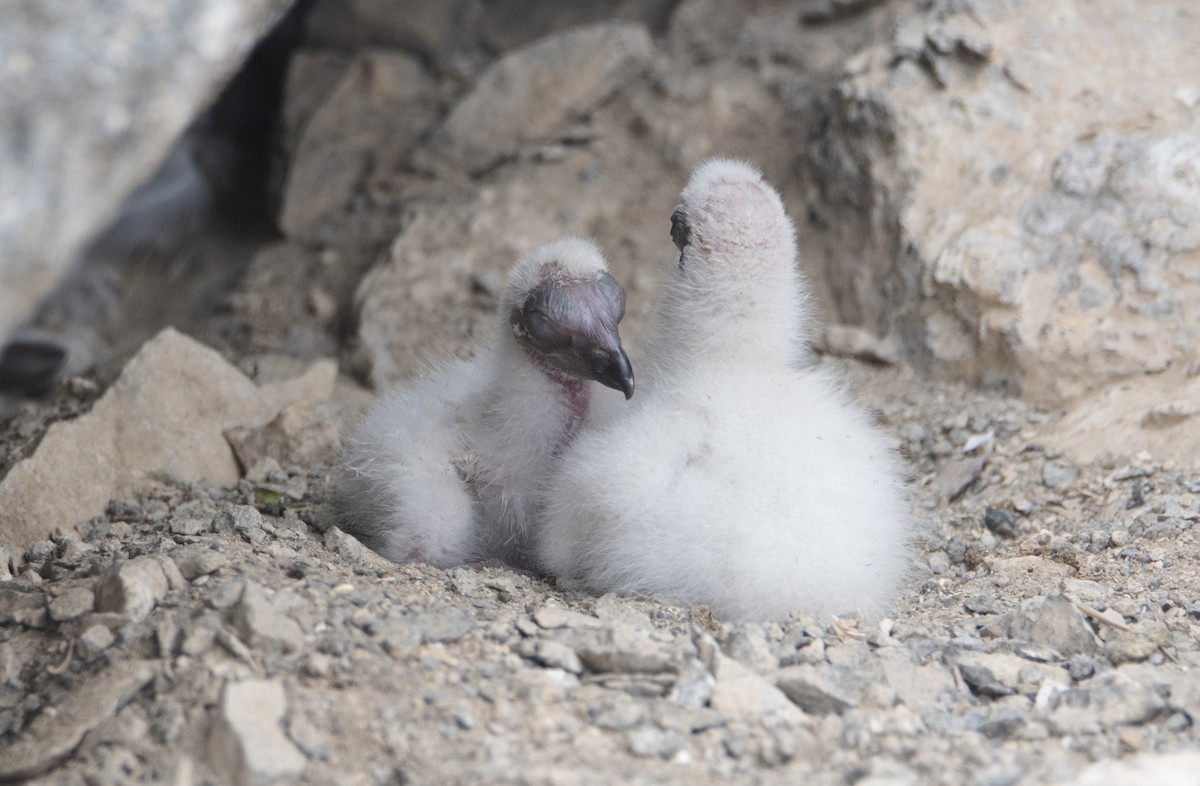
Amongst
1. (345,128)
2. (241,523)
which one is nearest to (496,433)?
(241,523)

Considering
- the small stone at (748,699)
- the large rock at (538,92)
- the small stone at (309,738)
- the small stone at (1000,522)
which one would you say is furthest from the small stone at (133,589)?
the large rock at (538,92)

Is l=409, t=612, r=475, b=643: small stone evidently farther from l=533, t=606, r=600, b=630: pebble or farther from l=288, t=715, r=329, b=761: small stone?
l=288, t=715, r=329, b=761: small stone

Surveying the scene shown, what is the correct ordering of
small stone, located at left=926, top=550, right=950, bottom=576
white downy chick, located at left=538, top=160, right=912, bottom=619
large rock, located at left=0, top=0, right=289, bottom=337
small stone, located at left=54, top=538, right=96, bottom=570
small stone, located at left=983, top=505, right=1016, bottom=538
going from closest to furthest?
large rock, located at left=0, top=0, right=289, bottom=337 < white downy chick, located at left=538, top=160, right=912, bottom=619 < small stone, located at left=54, top=538, right=96, bottom=570 < small stone, located at left=926, top=550, right=950, bottom=576 < small stone, located at left=983, top=505, right=1016, bottom=538

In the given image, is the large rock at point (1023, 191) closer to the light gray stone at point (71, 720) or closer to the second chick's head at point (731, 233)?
the second chick's head at point (731, 233)

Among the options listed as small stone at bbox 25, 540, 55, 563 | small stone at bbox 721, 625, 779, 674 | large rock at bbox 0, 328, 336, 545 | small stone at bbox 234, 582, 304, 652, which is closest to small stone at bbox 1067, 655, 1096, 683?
small stone at bbox 721, 625, 779, 674

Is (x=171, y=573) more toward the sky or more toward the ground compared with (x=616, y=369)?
more toward the ground

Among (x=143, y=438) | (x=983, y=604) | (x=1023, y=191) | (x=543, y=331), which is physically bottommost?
(x=143, y=438)

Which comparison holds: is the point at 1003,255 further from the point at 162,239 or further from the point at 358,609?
the point at 162,239

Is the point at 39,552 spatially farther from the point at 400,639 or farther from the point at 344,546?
the point at 400,639
